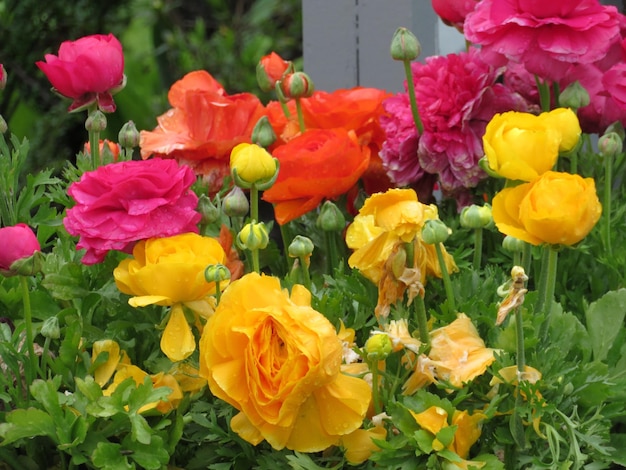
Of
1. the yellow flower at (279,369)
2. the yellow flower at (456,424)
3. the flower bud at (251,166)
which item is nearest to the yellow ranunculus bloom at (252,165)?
the flower bud at (251,166)

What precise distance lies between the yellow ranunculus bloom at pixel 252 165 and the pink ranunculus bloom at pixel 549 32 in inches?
11.1

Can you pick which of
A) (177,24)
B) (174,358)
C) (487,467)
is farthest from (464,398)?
(177,24)

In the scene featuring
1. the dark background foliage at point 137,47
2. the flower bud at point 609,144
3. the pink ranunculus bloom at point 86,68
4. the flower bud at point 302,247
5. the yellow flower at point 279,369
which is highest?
the pink ranunculus bloom at point 86,68

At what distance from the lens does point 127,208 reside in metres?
0.77

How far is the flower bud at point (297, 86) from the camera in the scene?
0.97 meters

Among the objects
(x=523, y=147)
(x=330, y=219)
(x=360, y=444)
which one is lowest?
(x=360, y=444)

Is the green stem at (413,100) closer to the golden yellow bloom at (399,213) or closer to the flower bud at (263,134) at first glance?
the flower bud at (263,134)

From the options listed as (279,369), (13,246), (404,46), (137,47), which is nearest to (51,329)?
(13,246)

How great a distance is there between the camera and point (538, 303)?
770mm

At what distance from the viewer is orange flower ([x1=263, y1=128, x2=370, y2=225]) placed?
94cm

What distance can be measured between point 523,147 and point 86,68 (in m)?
0.39

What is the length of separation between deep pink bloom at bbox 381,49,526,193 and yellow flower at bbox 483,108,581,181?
0.28 metres

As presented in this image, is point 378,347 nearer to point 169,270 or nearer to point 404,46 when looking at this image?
point 169,270

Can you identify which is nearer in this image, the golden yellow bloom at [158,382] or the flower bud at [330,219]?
the golden yellow bloom at [158,382]
